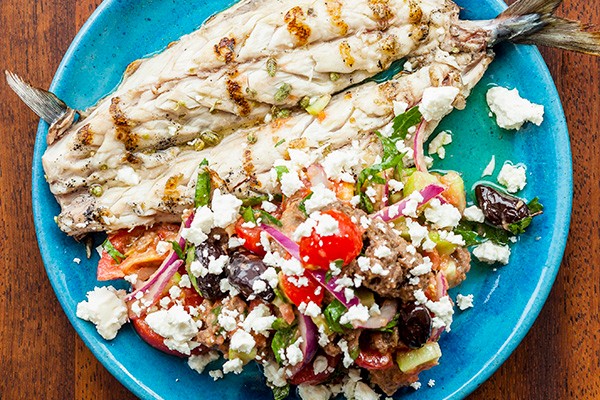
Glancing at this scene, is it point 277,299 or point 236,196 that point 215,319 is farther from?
point 236,196

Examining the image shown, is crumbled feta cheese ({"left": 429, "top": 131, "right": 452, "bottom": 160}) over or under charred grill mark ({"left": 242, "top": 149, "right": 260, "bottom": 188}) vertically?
under

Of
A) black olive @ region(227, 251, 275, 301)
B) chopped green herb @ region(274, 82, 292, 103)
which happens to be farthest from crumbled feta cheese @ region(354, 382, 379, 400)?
chopped green herb @ region(274, 82, 292, 103)

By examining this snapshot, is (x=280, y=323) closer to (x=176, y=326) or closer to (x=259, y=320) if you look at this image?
(x=259, y=320)

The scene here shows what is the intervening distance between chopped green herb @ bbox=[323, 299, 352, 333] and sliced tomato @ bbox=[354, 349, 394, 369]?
22 cm

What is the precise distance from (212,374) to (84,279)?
0.82 meters

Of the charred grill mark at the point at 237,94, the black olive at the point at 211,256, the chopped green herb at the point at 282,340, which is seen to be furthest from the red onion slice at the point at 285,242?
the charred grill mark at the point at 237,94

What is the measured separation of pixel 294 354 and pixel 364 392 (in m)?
0.53

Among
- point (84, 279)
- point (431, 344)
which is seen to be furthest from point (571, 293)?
point (84, 279)

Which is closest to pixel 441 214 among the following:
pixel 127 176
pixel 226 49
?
pixel 226 49

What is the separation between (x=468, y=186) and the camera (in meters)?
3.54

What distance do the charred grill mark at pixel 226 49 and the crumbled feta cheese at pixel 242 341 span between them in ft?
4.13

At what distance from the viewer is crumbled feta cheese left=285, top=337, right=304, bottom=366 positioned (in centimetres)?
298

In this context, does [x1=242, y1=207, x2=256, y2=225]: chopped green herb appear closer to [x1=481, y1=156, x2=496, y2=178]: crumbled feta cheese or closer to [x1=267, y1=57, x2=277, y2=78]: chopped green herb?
[x1=267, y1=57, x2=277, y2=78]: chopped green herb

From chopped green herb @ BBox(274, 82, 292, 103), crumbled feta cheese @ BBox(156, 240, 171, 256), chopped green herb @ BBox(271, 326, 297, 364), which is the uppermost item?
chopped green herb @ BBox(274, 82, 292, 103)
